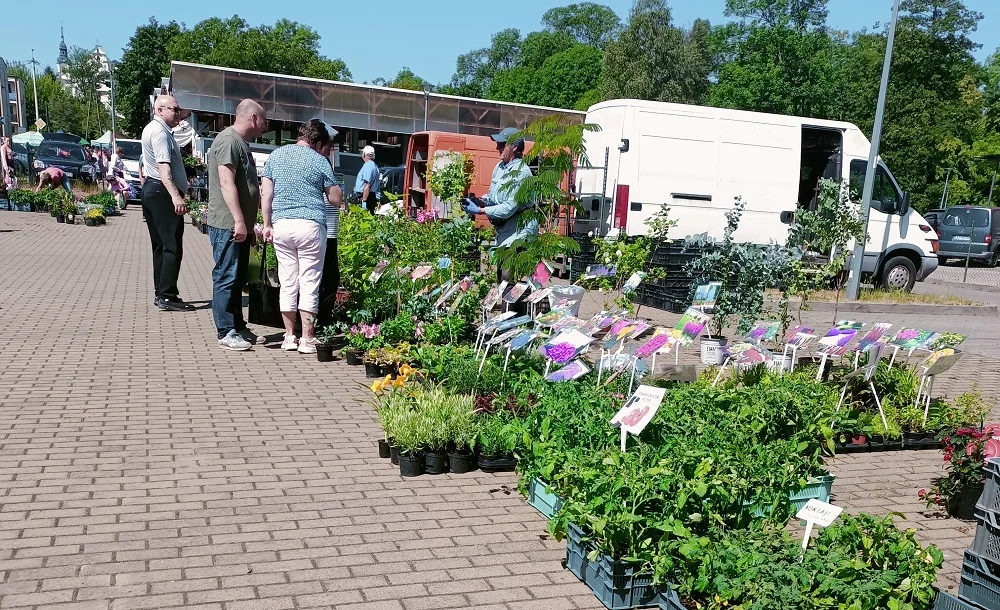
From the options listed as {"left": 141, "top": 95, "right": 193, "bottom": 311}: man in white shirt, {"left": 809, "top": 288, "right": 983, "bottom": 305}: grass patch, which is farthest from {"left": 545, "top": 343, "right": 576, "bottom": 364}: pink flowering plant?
{"left": 809, "top": 288, "right": 983, "bottom": 305}: grass patch

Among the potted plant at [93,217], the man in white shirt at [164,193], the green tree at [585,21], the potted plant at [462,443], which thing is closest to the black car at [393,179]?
the potted plant at [93,217]

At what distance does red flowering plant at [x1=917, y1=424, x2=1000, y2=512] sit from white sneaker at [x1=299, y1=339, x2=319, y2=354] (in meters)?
4.95

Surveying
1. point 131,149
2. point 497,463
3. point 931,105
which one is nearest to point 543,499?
point 497,463

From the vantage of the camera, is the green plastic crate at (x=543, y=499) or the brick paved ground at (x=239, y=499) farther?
the green plastic crate at (x=543, y=499)

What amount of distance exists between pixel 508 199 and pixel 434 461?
3.32 meters

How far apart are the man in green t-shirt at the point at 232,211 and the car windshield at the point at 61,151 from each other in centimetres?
2695

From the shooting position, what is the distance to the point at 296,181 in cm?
676

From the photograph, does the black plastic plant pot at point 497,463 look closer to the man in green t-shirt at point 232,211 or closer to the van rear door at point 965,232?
the man in green t-shirt at point 232,211

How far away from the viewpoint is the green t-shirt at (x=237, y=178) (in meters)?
6.95

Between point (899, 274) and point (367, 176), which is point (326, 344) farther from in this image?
point (899, 274)

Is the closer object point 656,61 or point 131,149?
point 131,149

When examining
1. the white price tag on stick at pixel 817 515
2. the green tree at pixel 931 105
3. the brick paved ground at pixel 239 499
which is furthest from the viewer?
the green tree at pixel 931 105

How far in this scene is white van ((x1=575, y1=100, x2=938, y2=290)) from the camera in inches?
502

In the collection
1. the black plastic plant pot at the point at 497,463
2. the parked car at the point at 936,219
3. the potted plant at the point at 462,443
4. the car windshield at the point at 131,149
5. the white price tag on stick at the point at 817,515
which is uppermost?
the car windshield at the point at 131,149
